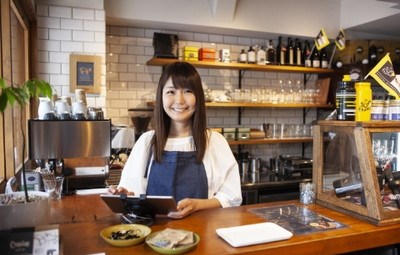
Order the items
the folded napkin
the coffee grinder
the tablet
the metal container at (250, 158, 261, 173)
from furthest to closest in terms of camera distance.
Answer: the metal container at (250, 158, 261, 173)
the coffee grinder
the tablet
the folded napkin

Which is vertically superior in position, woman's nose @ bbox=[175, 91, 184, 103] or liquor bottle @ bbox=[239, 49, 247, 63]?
liquor bottle @ bbox=[239, 49, 247, 63]

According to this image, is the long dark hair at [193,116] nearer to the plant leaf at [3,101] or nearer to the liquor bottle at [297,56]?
the plant leaf at [3,101]

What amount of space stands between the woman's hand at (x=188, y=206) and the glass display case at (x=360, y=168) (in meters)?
0.58

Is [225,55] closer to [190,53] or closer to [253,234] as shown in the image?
[190,53]

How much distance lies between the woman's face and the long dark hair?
2 centimetres

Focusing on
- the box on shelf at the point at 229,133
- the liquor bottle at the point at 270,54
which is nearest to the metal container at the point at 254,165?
the box on shelf at the point at 229,133

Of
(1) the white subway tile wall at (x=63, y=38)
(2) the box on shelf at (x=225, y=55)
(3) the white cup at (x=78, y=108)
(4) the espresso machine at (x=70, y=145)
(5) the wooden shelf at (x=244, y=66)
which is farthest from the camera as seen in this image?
(2) the box on shelf at (x=225, y=55)

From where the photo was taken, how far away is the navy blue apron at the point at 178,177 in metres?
1.73

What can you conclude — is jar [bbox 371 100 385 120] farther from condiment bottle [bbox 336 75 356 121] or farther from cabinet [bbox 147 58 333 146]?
cabinet [bbox 147 58 333 146]

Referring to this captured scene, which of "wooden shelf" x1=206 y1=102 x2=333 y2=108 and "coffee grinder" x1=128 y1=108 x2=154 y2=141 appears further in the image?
"wooden shelf" x1=206 y1=102 x2=333 y2=108

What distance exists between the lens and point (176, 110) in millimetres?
1702

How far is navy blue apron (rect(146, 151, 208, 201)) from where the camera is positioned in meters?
1.73

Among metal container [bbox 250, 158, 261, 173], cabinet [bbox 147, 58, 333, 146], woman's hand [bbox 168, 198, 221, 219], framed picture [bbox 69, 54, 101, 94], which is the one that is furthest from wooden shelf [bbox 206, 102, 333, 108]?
woman's hand [bbox 168, 198, 221, 219]

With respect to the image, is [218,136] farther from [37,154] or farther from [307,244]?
[37,154]
